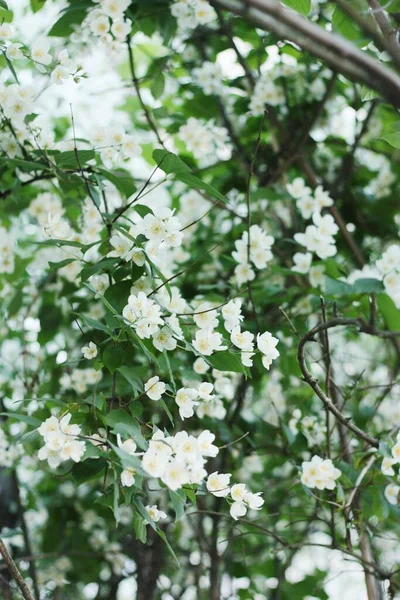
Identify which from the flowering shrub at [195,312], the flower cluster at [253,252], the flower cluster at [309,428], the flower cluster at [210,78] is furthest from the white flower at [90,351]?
the flower cluster at [210,78]

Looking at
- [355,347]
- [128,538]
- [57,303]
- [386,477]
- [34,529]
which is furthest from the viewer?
[355,347]

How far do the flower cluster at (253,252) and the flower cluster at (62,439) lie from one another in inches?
24.5

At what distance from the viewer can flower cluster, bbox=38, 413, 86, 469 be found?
0.84 metres

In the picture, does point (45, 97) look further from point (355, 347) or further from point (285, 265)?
point (355, 347)

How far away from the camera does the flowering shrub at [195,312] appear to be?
1011 mm

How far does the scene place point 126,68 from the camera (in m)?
2.52

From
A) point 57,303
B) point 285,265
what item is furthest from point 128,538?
point 285,265

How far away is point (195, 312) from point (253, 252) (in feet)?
1.15

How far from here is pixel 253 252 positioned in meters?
1.42

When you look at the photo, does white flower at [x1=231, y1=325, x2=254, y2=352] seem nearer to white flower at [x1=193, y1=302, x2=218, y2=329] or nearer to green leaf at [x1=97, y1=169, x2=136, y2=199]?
white flower at [x1=193, y1=302, x2=218, y2=329]

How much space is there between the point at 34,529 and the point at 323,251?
122 cm

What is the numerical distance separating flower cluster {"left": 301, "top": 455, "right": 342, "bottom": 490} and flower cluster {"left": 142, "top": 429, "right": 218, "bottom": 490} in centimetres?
34

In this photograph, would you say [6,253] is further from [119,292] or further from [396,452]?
[396,452]

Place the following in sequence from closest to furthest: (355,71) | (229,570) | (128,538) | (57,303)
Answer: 1. (355,71)
2. (57,303)
3. (229,570)
4. (128,538)
